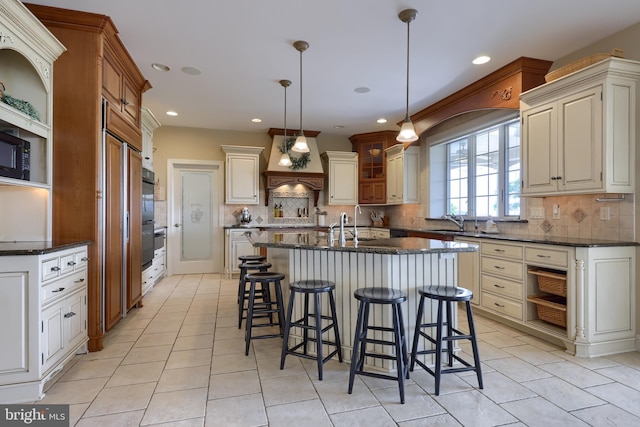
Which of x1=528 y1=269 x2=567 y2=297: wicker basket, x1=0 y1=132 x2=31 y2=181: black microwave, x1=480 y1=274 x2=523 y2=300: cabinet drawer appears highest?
x1=0 y1=132 x2=31 y2=181: black microwave

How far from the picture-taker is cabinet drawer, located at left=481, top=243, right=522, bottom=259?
3.14 m

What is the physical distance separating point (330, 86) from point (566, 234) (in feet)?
10.0

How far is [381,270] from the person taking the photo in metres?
2.39

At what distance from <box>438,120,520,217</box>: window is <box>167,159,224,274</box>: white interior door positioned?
13.0ft

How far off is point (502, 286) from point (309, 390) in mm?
2275

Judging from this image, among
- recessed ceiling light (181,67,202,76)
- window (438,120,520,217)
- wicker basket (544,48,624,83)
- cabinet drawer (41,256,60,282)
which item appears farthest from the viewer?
window (438,120,520,217)

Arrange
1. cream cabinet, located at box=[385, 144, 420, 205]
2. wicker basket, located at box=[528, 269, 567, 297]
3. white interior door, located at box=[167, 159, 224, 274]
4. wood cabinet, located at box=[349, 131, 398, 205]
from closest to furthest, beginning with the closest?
wicker basket, located at box=[528, 269, 567, 297]
cream cabinet, located at box=[385, 144, 420, 205]
white interior door, located at box=[167, 159, 224, 274]
wood cabinet, located at box=[349, 131, 398, 205]

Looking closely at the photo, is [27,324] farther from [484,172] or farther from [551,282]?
[484,172]

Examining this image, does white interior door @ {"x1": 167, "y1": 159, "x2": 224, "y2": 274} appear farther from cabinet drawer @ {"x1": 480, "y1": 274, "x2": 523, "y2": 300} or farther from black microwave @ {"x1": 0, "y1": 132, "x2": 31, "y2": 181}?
cabinet drawer @ {"x1": 480, "y1": 274, "x2": 523, "y2": 300}

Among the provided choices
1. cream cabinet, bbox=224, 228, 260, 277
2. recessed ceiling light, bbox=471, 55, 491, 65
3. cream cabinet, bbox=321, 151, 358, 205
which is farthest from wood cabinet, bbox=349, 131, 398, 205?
recessed ceiling light, bbox=471, 55, 491, 65

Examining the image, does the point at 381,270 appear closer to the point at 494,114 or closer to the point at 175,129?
the point at 494,114

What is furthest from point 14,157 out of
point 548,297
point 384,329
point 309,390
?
point 548,297

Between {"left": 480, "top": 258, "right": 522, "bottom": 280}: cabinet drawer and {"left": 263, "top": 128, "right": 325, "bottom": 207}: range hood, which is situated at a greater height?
{"left": 263, "top": 128, "right": 325, "bottom": 207}: range hood

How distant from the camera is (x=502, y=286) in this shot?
3314 mm
